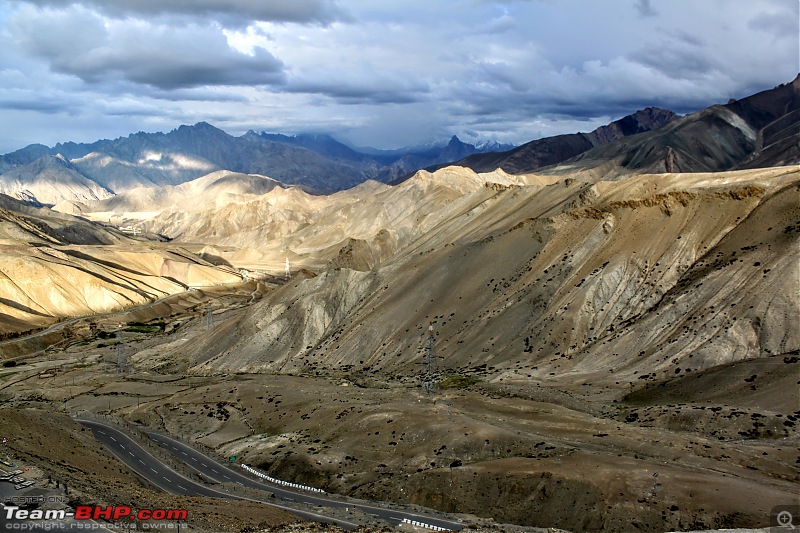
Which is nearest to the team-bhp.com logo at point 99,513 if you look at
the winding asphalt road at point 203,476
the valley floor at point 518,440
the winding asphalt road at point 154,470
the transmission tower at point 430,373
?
the winding asphalt road at point 154,470

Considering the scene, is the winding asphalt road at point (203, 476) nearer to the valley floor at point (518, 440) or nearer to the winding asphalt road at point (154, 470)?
the winding asphalt road at point (154, 470)

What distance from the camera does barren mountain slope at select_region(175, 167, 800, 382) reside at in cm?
7144

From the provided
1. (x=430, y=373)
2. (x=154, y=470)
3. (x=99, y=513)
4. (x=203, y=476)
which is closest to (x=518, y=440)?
(x=203, y=476)

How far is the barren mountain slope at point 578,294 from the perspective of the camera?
2813 inches

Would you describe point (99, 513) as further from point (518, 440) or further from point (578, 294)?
point (578, 294)

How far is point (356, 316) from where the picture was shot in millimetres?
107000

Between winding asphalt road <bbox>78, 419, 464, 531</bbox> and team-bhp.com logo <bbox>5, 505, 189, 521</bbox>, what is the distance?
36.5 feet

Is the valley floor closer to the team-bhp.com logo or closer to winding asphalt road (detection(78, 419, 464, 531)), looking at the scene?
winding asphalt road (detection(78, 419, 464, 531))

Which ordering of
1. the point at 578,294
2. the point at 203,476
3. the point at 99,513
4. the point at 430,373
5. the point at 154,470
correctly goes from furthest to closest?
the point at 578,294 < the point at 430,373 < the point at 154,470 < the point at 203,476 < the point at 99,513

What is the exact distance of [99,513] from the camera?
31547mm

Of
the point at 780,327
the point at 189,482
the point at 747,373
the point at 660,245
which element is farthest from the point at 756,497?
the point at 660,245

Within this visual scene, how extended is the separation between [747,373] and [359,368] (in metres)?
46.9

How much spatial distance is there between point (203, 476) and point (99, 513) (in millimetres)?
26283

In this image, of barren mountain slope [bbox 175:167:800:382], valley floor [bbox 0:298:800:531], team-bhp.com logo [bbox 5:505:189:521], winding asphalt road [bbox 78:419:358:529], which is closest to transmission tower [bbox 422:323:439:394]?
valley floor [bbox 0:298:800:531]
